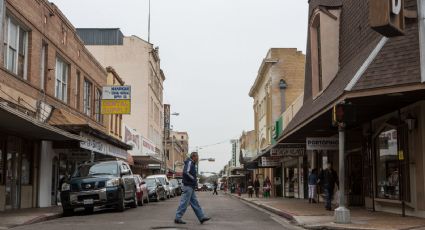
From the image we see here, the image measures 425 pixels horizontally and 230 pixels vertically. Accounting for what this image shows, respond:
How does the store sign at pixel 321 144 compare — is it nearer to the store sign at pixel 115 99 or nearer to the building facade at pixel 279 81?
the store sign at pixel 115 99

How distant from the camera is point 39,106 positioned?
78.0 ft

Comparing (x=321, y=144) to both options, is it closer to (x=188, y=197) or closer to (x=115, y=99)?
(x=188, y=197)

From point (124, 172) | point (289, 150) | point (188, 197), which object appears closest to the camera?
point (188, 197)

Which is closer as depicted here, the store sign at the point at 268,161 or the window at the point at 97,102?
the window at the point at 97,102

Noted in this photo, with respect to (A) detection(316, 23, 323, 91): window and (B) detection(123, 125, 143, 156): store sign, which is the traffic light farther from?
(B) detection(123, 125, 143, 156): store sign

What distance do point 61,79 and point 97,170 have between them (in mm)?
9006

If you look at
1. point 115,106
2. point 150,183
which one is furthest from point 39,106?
point 150,183

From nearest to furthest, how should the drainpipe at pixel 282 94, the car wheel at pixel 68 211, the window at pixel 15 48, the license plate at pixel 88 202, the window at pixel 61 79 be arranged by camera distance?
the license plate at pixel 88 202 → the car wheel at pixel 68 211 → the window at pixel 15 48 → the window at pixel 61 79 → the drainpipe at pixel 282 94

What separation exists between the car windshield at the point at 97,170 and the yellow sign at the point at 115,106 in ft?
39.4

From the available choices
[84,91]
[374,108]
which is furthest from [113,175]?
[84,91]

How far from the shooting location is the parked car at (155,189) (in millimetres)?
33969

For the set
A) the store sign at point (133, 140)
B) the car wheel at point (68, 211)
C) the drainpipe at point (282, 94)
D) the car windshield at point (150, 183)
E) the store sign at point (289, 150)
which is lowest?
the car wheel at point (68, 211)

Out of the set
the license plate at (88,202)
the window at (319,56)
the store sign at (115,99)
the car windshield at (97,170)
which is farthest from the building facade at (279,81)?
the license plate at (88,202)

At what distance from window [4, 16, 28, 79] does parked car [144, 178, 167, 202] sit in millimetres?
12840
